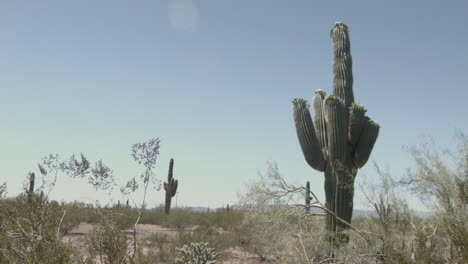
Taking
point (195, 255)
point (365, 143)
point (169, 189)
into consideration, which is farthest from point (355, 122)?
point (169, 189)

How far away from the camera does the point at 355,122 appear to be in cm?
984

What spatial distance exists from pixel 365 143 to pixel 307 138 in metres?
1.44

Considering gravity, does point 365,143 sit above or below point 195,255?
above

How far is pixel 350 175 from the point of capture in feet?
29.2

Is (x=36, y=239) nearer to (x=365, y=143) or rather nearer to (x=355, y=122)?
(x=355, y=122)

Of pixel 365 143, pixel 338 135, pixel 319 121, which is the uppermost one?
pixel 319 121

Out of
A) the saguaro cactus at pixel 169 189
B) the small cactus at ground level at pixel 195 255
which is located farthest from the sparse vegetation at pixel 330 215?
the saguaro cactus at pixel 169 189

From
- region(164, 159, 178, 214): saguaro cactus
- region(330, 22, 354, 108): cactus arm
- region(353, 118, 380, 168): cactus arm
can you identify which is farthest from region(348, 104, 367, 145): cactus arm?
region(164, 159, 178, 214): saguaro cactus

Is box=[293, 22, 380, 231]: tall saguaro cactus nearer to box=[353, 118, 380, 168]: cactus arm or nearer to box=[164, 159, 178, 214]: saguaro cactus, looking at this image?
box=[353, 118, 380, 168]: cactus arm

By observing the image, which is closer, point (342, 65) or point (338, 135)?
point (338, 135)

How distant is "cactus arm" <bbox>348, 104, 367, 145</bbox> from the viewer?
9852 mm

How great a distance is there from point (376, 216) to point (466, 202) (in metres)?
2.10

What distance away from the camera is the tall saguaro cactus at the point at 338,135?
9.45 m

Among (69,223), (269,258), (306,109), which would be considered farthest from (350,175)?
(69,223)
